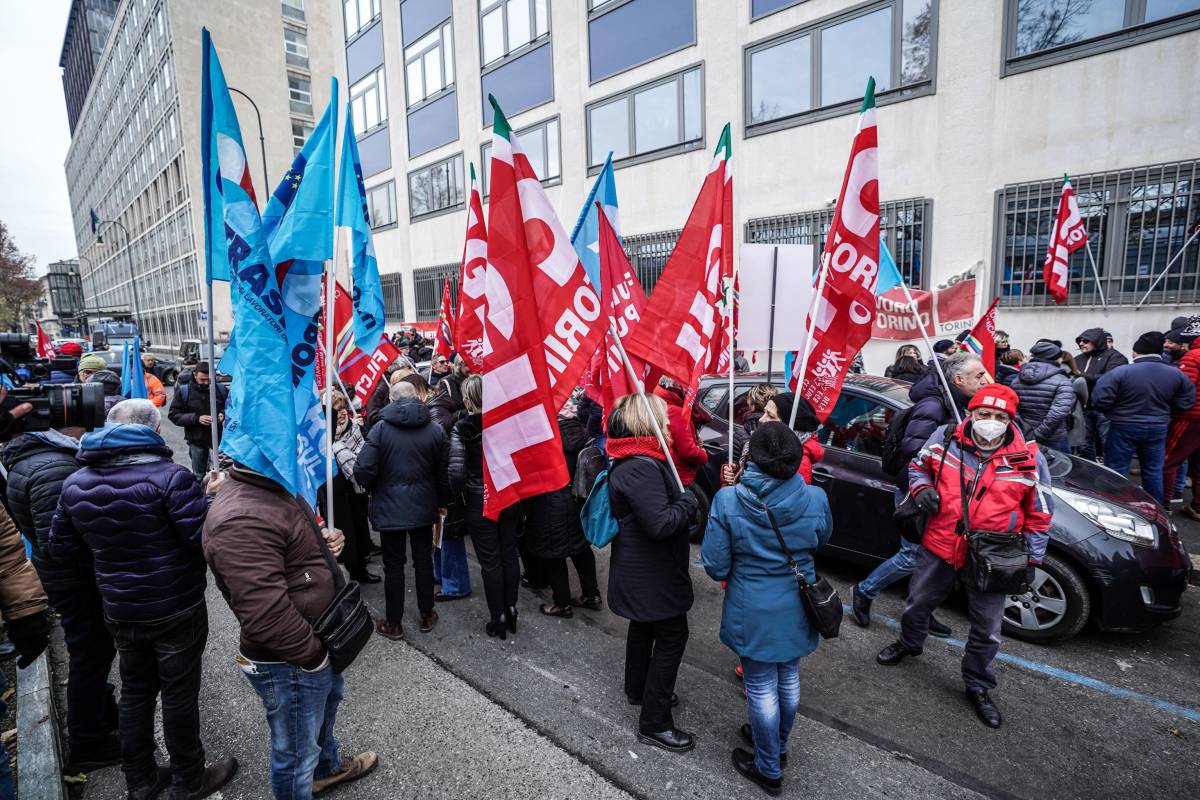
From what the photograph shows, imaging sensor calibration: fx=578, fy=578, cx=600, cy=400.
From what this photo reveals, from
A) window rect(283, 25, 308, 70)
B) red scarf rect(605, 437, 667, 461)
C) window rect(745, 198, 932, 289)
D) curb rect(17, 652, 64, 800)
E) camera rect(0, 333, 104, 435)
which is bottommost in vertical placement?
curb rect(17, 652, 64, 800)

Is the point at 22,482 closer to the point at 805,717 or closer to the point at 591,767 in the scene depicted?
the point at 591,767

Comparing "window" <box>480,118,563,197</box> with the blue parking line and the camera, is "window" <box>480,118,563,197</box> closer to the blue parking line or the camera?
the camera

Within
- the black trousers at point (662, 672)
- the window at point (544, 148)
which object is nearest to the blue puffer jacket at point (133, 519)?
the black trousers at point (662, 672)

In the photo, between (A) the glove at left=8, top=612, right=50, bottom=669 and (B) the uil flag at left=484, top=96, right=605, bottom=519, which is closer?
(A) the glove at left=8, top=612, right=50, bottom=669

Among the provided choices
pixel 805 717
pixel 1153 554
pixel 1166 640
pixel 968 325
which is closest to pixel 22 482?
pixel 805 717

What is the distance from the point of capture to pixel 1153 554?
366 centimetres

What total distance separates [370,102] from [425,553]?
22.8 meters

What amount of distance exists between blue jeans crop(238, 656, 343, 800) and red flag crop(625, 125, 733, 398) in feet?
7.67

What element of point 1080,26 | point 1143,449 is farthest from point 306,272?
point 1080,26

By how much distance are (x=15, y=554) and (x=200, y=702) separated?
1.55 metres

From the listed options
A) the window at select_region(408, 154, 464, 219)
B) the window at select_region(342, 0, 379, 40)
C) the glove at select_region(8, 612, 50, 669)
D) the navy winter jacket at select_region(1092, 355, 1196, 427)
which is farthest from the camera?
the window at select_region(342, 0, 379, 40)

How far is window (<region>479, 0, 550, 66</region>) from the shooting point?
15125 millimetres

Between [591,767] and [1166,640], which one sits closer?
[591,767]

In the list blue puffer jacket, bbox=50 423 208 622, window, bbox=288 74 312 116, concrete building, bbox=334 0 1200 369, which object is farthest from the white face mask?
window, bbox=288 74 312 116
